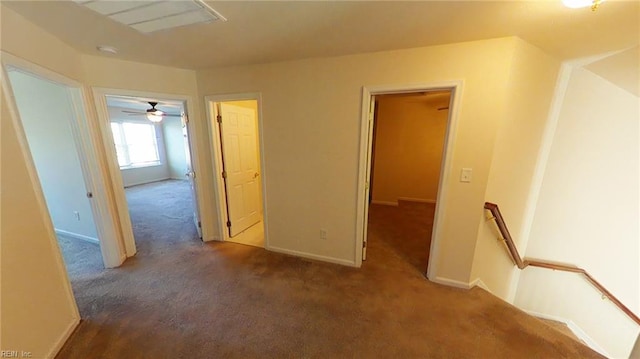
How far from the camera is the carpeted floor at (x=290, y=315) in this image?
1630mm

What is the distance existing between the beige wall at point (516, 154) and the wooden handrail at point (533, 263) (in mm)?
82

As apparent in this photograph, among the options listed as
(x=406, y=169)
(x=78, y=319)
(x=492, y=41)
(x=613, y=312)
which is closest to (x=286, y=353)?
(x=78, y=319)

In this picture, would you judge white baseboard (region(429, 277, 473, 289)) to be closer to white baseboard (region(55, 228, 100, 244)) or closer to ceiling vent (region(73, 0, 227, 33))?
ceiling vent (region(73, 0, 227, 33))

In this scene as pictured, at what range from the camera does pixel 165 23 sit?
1.60 metres

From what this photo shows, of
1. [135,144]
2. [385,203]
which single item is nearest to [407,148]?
[385,203]

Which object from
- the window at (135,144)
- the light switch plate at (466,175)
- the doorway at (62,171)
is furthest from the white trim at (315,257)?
the window at (135,144)

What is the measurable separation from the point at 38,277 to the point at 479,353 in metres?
3.14

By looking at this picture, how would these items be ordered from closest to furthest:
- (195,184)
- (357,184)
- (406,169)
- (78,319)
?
(78,319)
(357,184)
(195,184)
(406,169)

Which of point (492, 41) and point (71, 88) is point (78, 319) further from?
point (492, 41)

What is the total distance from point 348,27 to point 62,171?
3.95 metres

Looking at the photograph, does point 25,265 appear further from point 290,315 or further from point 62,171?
point 62,171

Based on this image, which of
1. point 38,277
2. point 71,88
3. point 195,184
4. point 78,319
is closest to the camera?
point 38,277

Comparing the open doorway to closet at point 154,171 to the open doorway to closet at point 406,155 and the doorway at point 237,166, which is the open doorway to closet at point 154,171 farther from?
the open doorway to closet at point 406,155

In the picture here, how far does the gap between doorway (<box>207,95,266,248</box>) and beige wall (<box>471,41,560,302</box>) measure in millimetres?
2512
